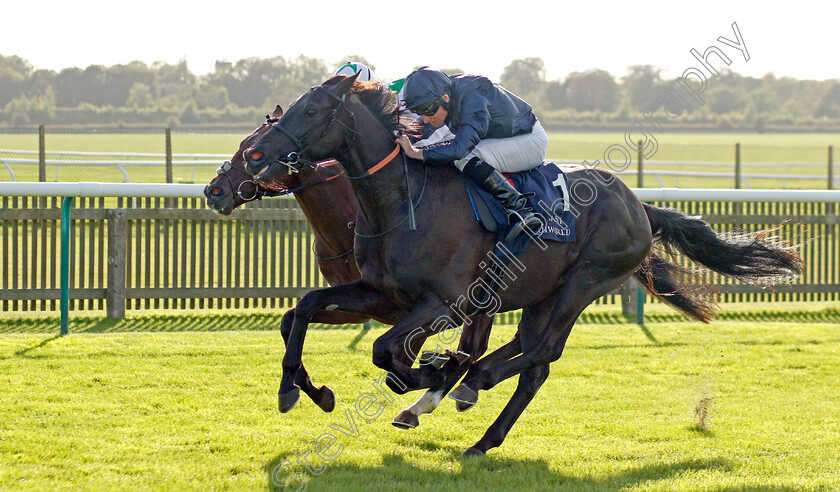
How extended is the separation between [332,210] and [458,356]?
112 centimetres

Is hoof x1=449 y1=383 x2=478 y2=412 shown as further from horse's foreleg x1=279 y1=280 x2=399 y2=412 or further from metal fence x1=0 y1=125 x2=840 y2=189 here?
metal fence x1=0 y1=125 x2=840 y2=189

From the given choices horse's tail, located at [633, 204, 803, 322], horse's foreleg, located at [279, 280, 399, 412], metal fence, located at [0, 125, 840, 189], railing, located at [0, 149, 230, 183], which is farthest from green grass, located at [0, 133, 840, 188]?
horse's foreleg, located at [279, 280, 399, 412]

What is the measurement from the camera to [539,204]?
14.8 ft

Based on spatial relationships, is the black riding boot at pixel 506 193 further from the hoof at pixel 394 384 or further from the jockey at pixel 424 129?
the hoof at pixel 394 384

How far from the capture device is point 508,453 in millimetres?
4465

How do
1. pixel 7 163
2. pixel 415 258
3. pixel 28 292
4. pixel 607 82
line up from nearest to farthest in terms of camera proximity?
pixel 415 258 → pixel 28 292 → pixel 7 163 → pixel 607 82

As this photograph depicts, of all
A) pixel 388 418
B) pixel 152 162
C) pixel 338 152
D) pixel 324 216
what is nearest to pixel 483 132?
pixel 338 152

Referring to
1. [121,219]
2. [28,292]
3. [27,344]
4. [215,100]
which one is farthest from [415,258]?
[215,100]

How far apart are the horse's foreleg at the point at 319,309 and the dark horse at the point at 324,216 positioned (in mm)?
131

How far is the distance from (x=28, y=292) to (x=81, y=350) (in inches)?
73.7

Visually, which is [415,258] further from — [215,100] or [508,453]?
[215,100]

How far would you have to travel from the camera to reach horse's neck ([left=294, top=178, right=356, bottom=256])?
499 centimetres

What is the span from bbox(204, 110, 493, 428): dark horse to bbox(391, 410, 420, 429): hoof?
0.38 feet

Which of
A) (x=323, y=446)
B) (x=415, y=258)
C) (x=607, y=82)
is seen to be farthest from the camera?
(x=607, y=82)
